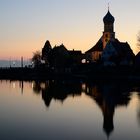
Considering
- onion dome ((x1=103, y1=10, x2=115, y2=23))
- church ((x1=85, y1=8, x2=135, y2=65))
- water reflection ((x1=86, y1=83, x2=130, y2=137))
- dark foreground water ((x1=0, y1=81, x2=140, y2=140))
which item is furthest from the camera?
onion dome ((x1=103, y1=10, x2=115, y2=23))

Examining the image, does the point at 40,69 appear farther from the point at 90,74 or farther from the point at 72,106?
the point at 72,106

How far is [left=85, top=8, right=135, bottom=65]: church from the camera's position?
95.3 metres

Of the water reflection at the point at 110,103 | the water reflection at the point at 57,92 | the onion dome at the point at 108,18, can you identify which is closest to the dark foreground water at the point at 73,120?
the water reflection at the point at 110,103

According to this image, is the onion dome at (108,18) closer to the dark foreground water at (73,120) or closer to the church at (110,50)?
the church at (110,50)

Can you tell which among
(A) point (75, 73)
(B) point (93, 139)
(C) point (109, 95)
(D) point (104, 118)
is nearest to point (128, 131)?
(B) point (93, 139)

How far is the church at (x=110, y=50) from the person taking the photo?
9529cm

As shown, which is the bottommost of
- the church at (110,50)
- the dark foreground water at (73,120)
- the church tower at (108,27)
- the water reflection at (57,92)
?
the dark foreground water at (73,120)

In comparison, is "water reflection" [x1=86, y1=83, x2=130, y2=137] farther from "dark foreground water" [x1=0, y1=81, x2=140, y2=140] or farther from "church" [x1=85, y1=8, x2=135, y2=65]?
"church" [x1=85, y1=8, x2=135, y2=65]

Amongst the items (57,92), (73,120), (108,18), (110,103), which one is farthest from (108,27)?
(73,120)

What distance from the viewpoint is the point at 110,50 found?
103 meters

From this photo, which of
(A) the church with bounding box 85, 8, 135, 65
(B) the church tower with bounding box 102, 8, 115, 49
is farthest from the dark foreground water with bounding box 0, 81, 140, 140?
(B) the church tower with bounding box 102, 8, 115, 49

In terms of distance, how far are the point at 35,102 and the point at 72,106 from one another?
5.84 meters

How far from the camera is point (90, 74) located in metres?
86.1

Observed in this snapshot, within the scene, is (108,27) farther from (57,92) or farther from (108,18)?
(57,92)
